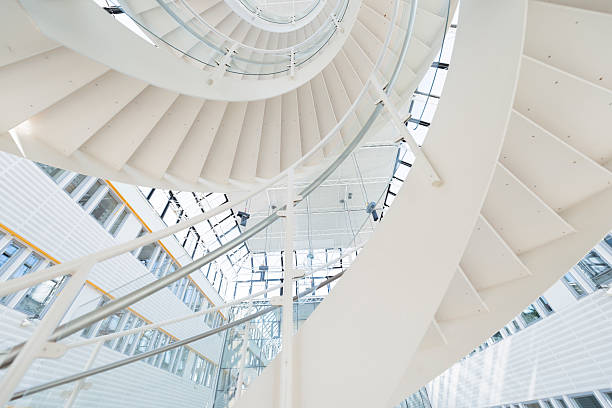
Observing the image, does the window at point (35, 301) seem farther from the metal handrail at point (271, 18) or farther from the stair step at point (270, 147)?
the metal handrail at point (271, 18)

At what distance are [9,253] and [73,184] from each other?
1.29 m

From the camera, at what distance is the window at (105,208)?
16.1ft

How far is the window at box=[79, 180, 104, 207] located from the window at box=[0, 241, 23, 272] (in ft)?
3.51

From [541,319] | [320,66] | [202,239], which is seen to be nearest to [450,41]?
[320,66]

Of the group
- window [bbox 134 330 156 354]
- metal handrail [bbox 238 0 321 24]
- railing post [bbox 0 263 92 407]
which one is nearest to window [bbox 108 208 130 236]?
window [bbox 134 330 156 354]

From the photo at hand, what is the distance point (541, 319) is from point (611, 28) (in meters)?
5.78

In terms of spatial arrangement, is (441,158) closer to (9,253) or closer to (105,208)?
(9,253)

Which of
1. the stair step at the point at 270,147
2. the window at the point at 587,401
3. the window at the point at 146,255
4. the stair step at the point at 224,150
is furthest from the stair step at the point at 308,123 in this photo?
the window at the point at 587,401

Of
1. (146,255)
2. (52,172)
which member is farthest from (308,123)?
(146,255)

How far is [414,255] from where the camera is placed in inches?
51.1

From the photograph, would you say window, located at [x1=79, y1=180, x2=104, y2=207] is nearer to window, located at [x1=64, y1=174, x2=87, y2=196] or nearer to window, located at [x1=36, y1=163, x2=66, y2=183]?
window, located at [x1=64, y1=174, x2=87, y2=196]

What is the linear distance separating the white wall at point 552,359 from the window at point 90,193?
27.9 feet

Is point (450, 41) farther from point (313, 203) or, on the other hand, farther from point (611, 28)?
point (313, 203)

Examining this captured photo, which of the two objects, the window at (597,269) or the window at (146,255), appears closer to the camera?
the window at (597,269)
